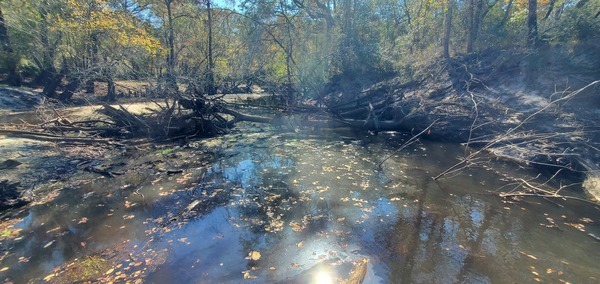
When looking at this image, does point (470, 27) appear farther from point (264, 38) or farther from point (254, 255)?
point (254, 255)

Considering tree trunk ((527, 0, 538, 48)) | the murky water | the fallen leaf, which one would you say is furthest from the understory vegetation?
the fallen leaf

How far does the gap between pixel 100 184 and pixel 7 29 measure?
1711 centimetres

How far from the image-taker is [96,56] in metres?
15.7

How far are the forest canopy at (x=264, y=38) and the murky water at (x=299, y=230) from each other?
582 centimetres

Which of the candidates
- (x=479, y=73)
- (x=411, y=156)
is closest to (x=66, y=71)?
(x=411, y=156)

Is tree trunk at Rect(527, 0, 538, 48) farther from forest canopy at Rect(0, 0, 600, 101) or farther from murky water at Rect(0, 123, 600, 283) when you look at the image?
murky water at Rect(0, 123, 600, 283)

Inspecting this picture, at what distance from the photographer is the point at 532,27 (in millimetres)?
12578

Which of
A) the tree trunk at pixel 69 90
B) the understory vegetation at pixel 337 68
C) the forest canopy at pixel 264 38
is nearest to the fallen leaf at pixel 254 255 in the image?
the understory vegetation at pixel 337 68

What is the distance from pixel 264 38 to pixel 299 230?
17492mm

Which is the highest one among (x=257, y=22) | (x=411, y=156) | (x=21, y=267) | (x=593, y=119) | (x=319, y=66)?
(x=257, y=22)

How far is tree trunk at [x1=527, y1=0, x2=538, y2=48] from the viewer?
40.7 ft

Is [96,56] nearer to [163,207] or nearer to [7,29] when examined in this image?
[7,29]

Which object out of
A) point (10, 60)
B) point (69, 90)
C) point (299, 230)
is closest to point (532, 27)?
point (299, 230)

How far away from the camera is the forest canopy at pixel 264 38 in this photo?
1338 centimetres
